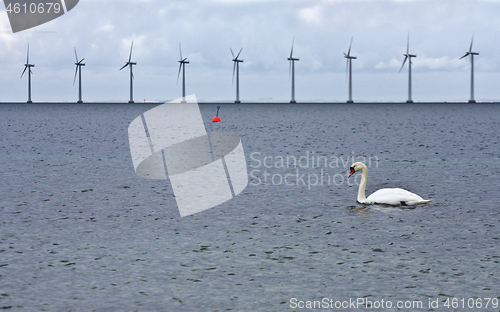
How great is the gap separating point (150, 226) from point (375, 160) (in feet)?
90.8

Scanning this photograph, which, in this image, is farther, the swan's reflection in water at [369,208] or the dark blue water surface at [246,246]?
the swan's reflection in water at [369,208]

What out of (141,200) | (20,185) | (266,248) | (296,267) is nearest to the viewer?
(296,267)

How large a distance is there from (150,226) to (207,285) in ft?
23.2

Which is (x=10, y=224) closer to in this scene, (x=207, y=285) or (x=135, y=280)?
(x=135, y=280)

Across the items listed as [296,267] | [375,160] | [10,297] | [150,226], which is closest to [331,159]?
[375,160]

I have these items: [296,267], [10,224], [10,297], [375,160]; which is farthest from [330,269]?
[375,160]

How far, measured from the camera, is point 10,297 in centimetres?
1285

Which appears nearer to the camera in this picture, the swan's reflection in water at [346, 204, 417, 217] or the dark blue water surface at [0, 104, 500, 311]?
the dark blue water surface at [0, 104, 500, 311]

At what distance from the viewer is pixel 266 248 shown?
55.9ft

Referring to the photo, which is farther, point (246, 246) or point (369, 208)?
point (369, 208)

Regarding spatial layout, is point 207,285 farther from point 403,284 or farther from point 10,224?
point 10,224

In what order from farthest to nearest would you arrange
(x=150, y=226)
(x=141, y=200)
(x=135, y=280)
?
1. (x=141, y=200)
2. (x=150, y=226)
3. (x=135, y=280)

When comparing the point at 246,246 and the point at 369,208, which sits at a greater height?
the point at 369,208

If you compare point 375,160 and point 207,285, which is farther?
point 375,160
